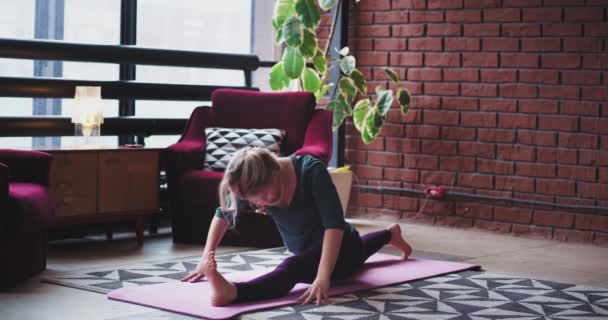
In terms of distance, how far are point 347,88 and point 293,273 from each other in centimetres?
292

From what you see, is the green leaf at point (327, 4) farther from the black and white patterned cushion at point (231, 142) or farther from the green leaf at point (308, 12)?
the black and white patterned cushion at point (231, 142)

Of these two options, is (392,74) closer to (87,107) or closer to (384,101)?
(384,101)

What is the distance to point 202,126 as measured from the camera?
19.3 ft

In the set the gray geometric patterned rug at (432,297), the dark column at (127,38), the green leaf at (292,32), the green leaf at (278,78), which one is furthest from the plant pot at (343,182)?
the gray geometric patterned rug at (432,297)

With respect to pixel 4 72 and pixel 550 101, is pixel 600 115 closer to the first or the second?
pixel 550 101

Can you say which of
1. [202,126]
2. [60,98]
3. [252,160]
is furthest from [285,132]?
[252,160]

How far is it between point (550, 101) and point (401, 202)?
4.26ft

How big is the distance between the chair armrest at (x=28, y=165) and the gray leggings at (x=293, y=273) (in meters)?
1.29

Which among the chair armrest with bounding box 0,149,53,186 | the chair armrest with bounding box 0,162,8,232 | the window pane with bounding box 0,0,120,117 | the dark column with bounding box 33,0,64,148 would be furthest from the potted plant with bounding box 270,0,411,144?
the chair armrest with bounding box 0,162,8,232

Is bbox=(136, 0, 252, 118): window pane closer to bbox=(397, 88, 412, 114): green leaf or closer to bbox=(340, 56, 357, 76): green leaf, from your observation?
bbox=(340, 56, 357, 76): green leaf

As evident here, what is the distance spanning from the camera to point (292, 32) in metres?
6.20

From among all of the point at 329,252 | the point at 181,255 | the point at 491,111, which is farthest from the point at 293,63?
Answer: the point at 329,252

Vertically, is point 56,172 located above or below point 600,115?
below

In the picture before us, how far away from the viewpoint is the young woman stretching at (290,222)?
137 inches
